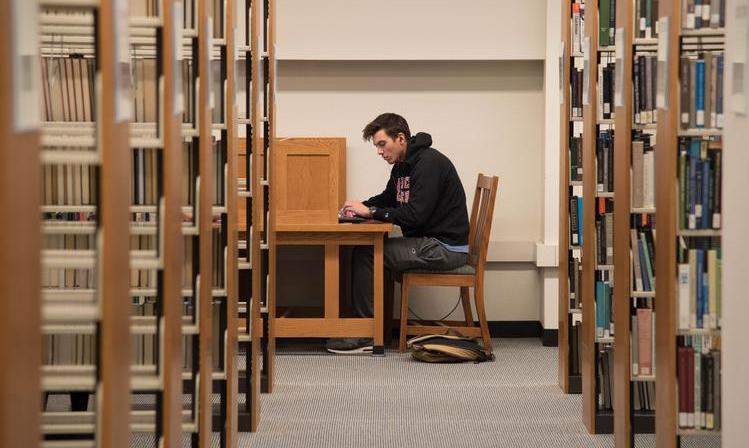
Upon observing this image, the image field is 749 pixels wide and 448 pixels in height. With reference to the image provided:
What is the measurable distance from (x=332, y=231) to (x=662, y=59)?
325 centimetres

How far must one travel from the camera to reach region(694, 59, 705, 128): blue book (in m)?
3.20

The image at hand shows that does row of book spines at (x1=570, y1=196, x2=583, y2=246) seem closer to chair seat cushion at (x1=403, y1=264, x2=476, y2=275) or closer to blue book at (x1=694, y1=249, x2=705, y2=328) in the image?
chair seat cushion at (x1=403, y1=264, x2=476, y2=275)

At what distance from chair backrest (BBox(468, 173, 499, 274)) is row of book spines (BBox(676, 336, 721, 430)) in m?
2.92

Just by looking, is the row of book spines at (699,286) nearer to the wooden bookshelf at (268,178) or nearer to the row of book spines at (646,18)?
the row of book spines at (646,18)

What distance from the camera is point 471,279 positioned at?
253 inches

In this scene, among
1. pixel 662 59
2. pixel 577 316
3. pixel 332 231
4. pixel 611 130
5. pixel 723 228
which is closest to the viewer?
pixel 723 228

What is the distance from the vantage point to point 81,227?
9.93 feet

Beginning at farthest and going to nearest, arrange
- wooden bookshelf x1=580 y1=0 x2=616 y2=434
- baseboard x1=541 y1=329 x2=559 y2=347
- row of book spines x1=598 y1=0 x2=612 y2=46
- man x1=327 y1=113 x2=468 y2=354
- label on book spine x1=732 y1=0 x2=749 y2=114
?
baseboard x1=541 y1=329 x2=559 y2=347 < man x1=327 y1=113 x2=468 y2=354 < row of book spines x1=598 y1=0 x2=612 y2=46 < wooden bookshelf x1=580 y1=0 x2=616 y2=434 < label on book spine x1=732 y1=0 x2=749 y2=114

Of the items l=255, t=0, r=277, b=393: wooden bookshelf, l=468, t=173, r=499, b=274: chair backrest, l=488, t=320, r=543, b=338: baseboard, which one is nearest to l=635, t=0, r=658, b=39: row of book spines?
l=255, t=0, r=277, b=393: wooden bookshelf

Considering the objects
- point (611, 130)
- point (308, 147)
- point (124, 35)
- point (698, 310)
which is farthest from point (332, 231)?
point (124, 35)

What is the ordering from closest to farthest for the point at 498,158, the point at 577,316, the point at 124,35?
1. the point at 124,35
2. the point at 577,316
3. the point at 498,158

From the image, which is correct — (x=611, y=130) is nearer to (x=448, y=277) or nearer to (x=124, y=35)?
(x=448, y=277)

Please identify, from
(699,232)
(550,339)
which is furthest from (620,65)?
(550,339)

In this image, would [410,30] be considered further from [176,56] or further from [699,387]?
[176,56]
